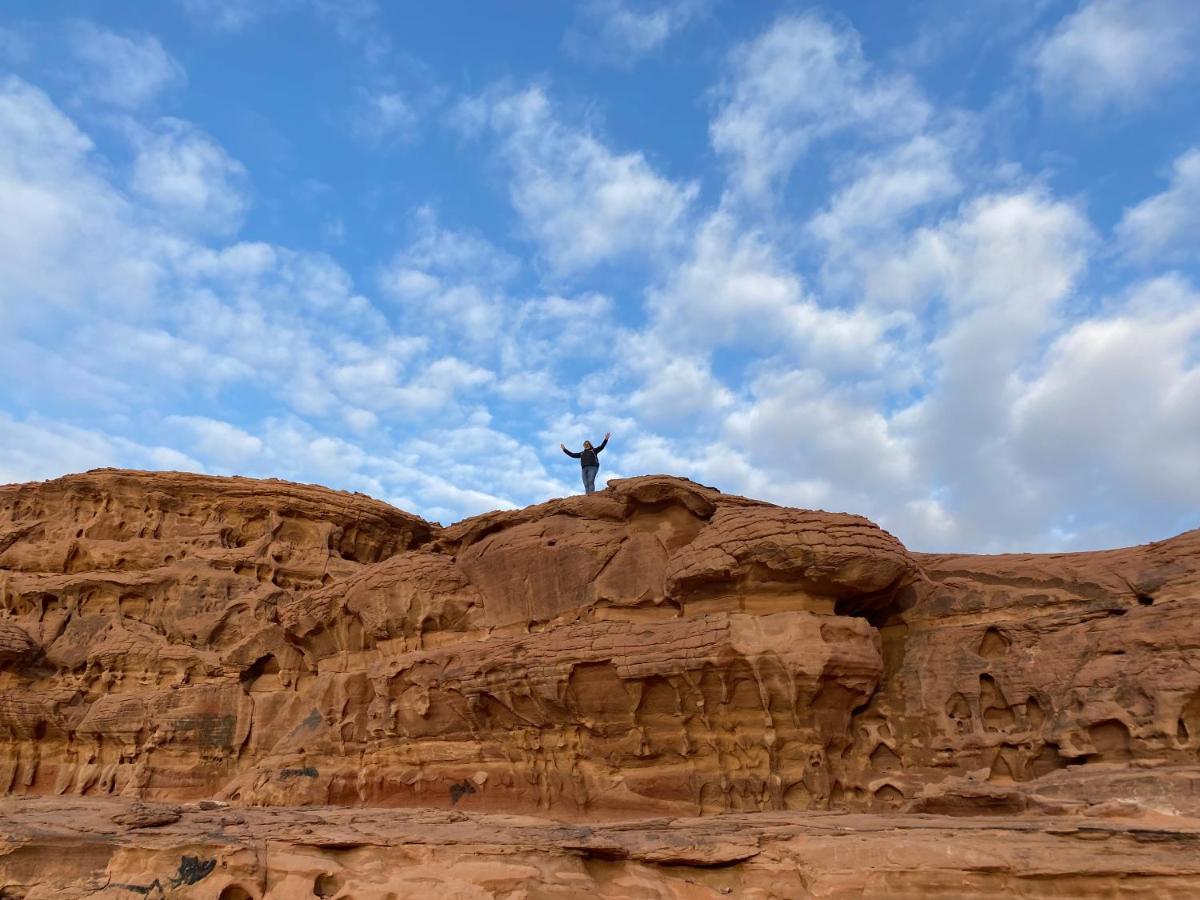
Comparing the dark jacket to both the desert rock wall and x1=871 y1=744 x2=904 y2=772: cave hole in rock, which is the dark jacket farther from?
x1=871 y1=744 x2=904 y2=772: cave hole in rock

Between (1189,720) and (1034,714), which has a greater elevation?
(1034,714)

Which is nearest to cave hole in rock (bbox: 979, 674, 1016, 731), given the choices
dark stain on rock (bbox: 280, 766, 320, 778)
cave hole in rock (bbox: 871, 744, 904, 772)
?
cave hole in rock (bbox: 871, 744, 904, 772)

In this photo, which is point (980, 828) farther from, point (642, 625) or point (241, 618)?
point (241, 618)

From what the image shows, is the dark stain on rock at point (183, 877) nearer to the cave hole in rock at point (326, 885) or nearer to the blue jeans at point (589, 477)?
the cave hole in rock at point (326, 885)

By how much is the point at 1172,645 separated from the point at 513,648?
11025 mm

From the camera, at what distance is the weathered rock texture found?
10680 millimetres

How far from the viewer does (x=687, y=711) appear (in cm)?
1491

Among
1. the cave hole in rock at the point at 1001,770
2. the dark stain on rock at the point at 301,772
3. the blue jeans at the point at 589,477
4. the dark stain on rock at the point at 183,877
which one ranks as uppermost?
the blue jeans at the point at 589,477

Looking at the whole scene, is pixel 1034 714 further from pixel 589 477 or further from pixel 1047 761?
pixel 589 477

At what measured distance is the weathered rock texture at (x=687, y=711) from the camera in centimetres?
1068

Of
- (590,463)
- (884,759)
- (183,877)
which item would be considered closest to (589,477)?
(590,463)

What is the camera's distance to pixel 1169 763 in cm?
1143

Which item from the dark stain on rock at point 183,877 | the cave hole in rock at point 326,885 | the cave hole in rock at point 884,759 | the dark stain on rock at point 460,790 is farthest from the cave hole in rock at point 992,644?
the dark stain on rock at point 183,877

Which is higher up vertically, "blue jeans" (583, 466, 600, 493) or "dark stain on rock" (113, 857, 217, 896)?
"blue jeans" (583, 466, 600, 493)
